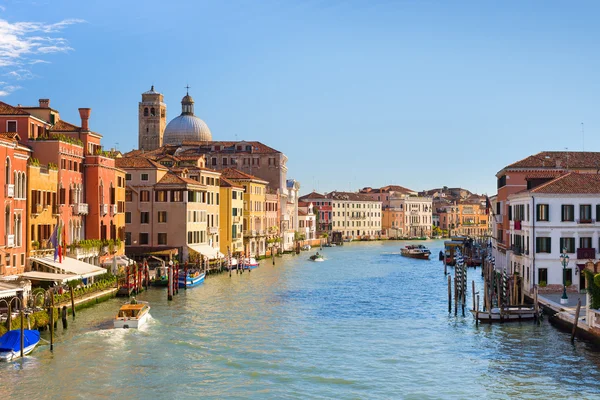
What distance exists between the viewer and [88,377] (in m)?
18.4

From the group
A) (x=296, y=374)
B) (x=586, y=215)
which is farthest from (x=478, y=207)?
(x=296, y=374)

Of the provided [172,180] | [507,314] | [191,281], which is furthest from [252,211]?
[507,314]

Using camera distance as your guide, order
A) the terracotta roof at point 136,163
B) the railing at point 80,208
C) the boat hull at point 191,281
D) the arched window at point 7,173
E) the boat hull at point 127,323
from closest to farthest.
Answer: the boat hull at point 127,323
the arched window at point 7,173
the railing at point 80,208
the boat hull at point 191,281
the terracotta roof at point 136,163

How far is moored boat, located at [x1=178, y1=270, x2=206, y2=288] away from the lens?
37.2 meters

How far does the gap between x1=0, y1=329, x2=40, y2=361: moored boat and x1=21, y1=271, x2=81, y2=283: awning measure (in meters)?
6.49

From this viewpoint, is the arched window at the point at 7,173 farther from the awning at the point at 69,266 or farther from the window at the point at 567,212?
the window at the point at 567,212

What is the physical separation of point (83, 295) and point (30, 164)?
4852mm

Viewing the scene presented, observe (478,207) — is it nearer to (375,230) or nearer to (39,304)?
(375,230)

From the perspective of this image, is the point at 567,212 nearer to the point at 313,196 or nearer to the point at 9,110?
the point at 9,110

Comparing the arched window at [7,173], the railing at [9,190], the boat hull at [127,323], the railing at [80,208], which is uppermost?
the arched window at [7,173]

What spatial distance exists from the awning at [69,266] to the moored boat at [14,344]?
8252 mm

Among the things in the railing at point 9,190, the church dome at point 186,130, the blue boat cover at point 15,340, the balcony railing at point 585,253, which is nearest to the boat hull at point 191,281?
the railing at point 9,190

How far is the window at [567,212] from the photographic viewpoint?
92.9 feet

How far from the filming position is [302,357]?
2097 cm
